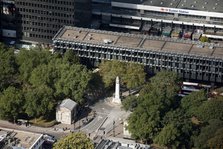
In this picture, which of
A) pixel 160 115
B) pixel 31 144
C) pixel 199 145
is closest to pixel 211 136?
pixel 199 145

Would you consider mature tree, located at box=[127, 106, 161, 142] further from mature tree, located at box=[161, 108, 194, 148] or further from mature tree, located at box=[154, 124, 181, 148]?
mature tree, located at box=[154, 124, 181, 148]

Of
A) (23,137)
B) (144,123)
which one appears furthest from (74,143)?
(144,123)

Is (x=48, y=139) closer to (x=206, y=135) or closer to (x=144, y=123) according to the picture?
(x=144, y=123)

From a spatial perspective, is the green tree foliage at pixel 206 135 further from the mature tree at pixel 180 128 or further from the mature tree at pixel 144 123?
the mature tree at pixel 144 123

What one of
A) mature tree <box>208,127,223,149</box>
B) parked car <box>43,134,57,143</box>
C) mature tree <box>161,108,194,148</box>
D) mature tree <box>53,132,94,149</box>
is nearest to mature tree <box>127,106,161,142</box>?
mature tree <box>161,108,194,148</box>

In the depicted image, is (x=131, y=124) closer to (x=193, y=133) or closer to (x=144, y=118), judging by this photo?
(x=144, y=118)
